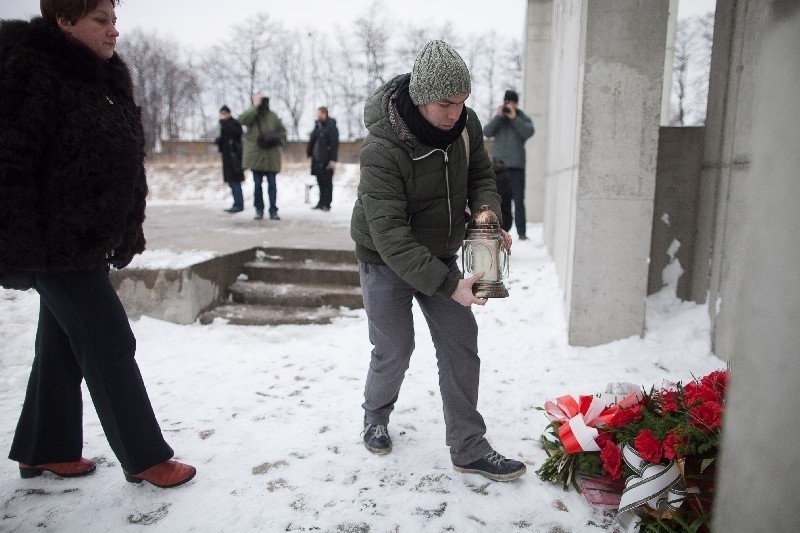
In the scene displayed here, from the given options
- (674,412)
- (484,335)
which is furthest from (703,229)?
(674,412)

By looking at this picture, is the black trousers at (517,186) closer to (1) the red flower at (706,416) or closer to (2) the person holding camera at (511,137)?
(2) the person holding camera at (511,137)

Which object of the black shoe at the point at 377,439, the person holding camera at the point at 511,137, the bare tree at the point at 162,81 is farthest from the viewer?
the bare tree at the point at 162,81

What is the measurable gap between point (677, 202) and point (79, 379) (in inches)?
165

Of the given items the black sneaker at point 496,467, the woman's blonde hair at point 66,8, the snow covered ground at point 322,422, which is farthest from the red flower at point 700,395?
the woman's blonde hair at point 66,8

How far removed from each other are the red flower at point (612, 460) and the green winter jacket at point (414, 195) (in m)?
0.98

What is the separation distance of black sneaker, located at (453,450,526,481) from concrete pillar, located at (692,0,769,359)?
184cm

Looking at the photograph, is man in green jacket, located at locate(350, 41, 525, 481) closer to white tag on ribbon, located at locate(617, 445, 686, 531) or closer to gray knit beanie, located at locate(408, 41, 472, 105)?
gray knit beanie, located at locate(408, 41, 472, 105)

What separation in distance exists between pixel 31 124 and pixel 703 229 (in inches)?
168

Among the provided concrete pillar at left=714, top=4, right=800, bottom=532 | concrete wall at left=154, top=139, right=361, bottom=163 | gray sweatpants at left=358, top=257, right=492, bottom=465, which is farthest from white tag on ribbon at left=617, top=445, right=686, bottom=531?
concrete wall at left=154, top=139, right=361, bottom=163

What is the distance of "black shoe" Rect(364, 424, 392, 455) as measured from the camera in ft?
9.83

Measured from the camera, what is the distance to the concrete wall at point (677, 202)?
445cm

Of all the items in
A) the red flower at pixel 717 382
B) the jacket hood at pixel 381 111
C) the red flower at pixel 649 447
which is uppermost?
the jacket hood at pixel 381 111

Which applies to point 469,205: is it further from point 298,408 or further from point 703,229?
point 703,229

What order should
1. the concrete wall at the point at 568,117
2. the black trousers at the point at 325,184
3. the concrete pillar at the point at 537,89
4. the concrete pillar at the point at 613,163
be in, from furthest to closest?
the black trousers at the point at 325,184 < the concrete pillar at the point at 537,89 < the concrete wall at the point at 568,117 < the concrete pillar at the point at 613,163
